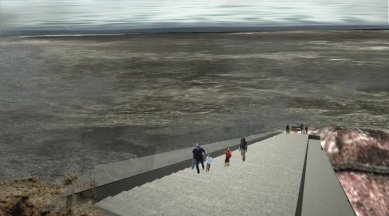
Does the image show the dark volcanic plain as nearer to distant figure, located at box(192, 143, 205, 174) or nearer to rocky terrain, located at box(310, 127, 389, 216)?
distant figure, located at box(192, 143, 205, 174)

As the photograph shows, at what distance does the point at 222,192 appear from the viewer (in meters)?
8.71

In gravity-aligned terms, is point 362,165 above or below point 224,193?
below

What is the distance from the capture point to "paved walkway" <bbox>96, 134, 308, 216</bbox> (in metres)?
8.10

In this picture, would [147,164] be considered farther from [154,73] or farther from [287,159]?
[154,73]

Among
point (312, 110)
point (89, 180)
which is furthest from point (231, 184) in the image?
point (312, 110)

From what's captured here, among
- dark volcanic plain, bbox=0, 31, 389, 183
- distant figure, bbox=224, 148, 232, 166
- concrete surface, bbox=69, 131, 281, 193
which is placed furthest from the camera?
dark volcanic plain, bbox=0, 31, 389, 183

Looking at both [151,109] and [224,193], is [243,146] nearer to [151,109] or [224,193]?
[224,193]

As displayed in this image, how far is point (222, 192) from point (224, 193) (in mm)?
55

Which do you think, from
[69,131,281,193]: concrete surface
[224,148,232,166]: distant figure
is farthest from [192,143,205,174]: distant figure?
[69,131,281,193]: concrete surface

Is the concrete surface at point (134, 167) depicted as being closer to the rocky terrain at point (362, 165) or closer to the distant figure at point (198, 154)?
the distant figure at point (198, 154)

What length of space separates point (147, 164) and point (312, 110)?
1468cm

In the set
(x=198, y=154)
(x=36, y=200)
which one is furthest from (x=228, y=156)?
(x=36, y=200)

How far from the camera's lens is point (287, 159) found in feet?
35.7

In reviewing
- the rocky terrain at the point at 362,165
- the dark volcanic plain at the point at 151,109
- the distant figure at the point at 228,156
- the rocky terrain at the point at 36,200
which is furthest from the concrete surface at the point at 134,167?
the rocky terrain at the point at 362,165
